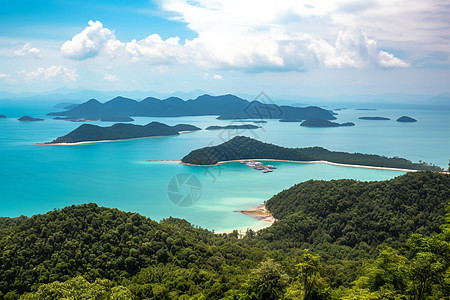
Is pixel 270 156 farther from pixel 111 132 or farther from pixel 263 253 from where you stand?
pixel 111 132

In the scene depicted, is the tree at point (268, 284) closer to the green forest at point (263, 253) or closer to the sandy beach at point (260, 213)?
the green forest at point (263, 253)

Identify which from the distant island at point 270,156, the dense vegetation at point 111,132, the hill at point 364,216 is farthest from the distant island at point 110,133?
the hill at point 364,216

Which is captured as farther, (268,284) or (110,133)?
(110,133)

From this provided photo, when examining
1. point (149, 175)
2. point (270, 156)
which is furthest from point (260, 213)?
point (270, 156)

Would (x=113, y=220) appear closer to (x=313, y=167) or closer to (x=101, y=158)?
(x=313, y=167)

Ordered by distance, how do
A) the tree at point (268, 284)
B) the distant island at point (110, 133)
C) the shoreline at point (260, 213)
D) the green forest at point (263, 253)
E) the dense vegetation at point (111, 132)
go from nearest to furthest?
the green forest at point (263, 253)
the tree at point (268, 284)
the shoreline at point (260, 213)
the distant island at point (110, 133)
the dense vegetation at point (111, 132)

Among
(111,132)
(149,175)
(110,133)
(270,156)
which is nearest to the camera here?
(149,175)
